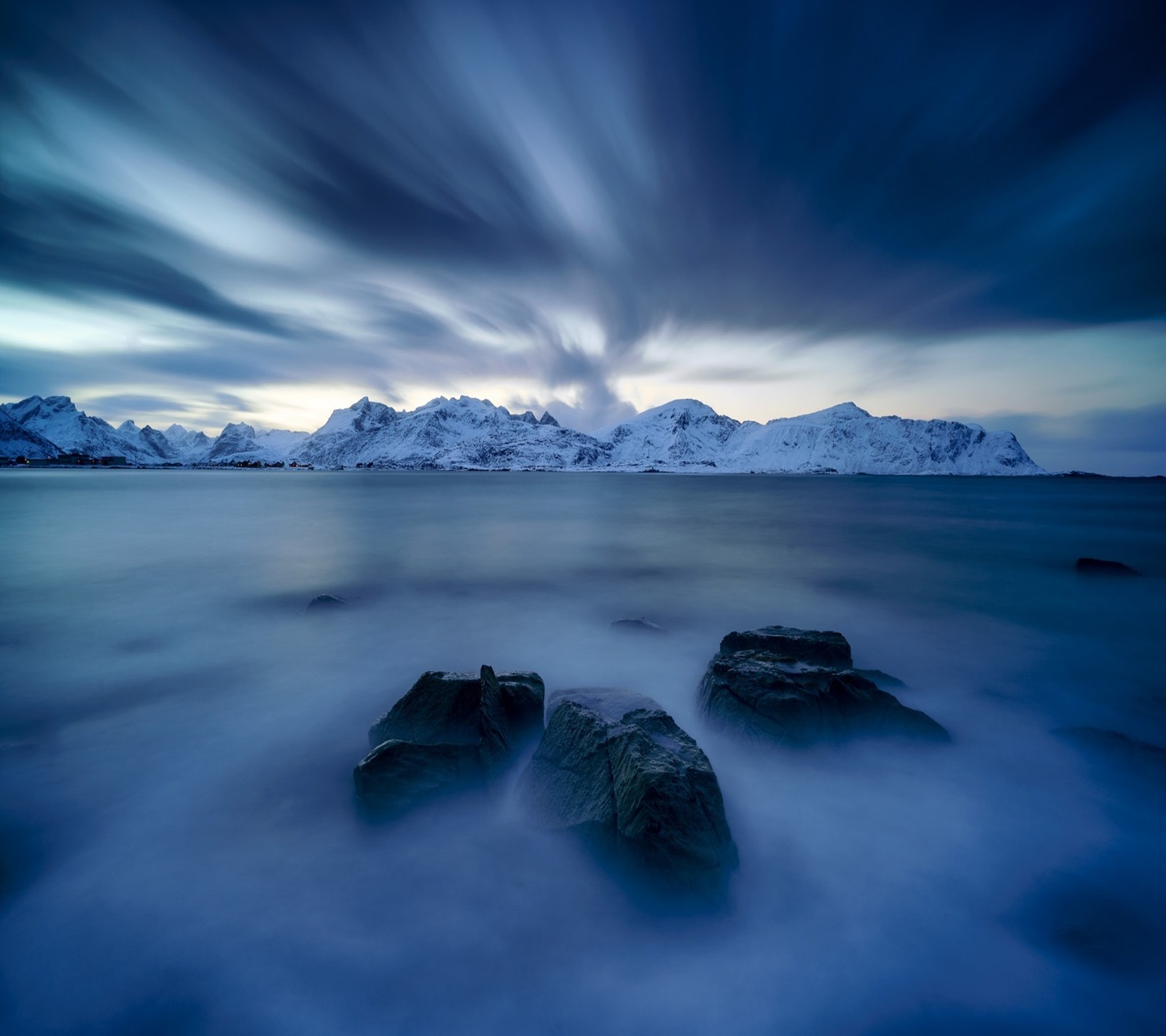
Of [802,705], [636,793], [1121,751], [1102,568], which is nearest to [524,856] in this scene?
[636,793]

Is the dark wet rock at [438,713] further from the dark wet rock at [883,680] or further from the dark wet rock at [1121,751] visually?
the dark wet rock at [1121,751]

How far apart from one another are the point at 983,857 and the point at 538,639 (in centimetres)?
679

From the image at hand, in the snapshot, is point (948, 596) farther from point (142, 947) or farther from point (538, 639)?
point (142, 947)

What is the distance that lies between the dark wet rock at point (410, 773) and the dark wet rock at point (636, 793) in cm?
60

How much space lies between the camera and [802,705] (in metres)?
5.55

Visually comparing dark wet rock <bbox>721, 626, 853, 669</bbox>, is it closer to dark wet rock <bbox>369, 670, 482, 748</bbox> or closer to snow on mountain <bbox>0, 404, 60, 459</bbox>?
dark wet rock <bbox>369, 670, 482, 748</bbox>

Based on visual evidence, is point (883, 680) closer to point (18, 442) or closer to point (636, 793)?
point (636, 793)

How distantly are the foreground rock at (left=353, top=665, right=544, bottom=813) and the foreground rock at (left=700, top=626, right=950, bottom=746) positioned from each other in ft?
7.48

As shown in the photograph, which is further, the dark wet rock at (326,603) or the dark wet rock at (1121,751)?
the dark wet rock at (326,603)

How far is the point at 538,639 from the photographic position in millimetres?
9492

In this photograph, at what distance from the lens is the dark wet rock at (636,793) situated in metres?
3.77

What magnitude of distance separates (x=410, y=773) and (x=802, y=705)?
418 cm

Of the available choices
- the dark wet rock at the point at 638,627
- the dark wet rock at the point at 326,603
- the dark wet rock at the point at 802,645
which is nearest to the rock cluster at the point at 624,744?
the dark wet rock at the point at 802,645

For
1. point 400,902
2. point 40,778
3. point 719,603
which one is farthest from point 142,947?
point 719,603
